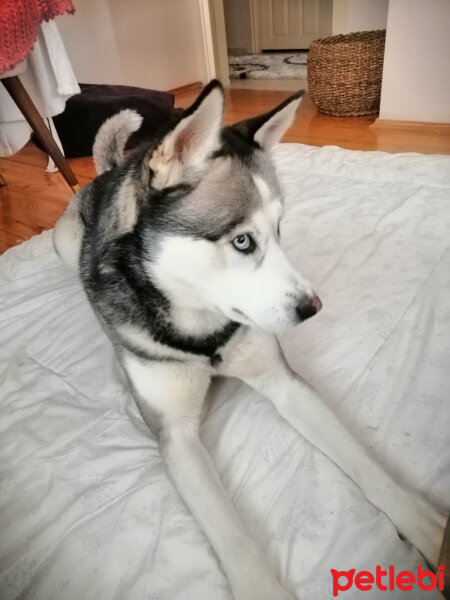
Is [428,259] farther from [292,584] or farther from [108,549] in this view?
[108,549]

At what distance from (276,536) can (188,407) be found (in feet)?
1.16

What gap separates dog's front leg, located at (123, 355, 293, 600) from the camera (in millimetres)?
833

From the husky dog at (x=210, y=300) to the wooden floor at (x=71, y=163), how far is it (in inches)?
61.4

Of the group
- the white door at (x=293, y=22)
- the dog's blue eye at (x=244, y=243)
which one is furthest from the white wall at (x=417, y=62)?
the white door at (x=293, y=22)

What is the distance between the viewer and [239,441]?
3.71ft

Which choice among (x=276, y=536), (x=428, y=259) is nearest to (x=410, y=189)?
(x=428, y=259)

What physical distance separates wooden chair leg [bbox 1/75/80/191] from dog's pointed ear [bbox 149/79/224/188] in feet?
6.71

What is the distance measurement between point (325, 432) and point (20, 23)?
239cm

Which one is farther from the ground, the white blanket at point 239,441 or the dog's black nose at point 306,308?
the dog's black nose at point 306,308

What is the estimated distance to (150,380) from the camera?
42.8 inches

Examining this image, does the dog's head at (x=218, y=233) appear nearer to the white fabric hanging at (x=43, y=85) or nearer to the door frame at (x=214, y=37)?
the white fabric hanging at (x=43, y=85)

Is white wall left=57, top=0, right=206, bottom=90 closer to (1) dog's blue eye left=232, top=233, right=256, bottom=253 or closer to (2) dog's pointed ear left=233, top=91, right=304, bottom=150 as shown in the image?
(2) dog's pointed ear left=233, top=91, right=304, bottom=150

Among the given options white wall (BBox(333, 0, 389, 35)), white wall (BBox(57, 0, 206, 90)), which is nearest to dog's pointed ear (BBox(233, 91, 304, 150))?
white wall (BBox(333, 0, 389, 35))

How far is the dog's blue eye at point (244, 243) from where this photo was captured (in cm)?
92
